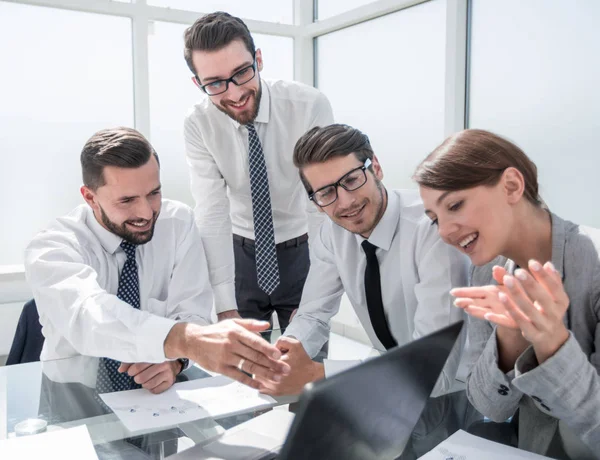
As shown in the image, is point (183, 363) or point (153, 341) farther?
point (183, 363)

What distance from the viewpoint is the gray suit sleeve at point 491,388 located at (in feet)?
4.01

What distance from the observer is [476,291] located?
1069mm

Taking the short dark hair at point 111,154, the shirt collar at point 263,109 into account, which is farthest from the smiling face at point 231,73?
the short dark hair at point 111,154

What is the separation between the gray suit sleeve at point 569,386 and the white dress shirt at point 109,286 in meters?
0.87

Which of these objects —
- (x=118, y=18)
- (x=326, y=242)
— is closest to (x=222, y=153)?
(x=326, y=242)

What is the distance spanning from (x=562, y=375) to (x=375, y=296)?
84cm

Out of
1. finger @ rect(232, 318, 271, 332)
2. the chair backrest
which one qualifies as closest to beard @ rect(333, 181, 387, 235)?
finger @ rect(232, 318, 271, 332)

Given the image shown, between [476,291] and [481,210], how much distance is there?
318 mm

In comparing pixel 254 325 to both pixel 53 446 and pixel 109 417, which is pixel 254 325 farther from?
pixel 53 446

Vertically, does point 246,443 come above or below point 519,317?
below

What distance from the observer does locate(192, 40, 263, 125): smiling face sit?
2154mm

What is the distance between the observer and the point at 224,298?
2289mm

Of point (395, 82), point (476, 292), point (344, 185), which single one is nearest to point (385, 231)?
point (344, 185)

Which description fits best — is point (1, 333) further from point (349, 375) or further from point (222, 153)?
point (349, 375)
